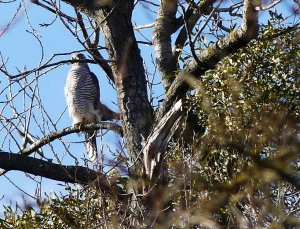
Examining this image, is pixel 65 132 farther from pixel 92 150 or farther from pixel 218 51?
pixel 218 51

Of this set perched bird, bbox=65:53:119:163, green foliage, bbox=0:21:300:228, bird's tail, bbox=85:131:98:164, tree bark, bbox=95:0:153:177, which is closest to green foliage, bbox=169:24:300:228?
green foliage, bbox=0:21:300:228

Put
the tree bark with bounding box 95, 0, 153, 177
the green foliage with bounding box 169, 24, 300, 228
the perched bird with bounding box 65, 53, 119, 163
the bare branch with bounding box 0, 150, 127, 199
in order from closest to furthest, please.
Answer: the green foliage with bounding box 169, 24, 300, 228 → the bare branch with bounding box 0, 150, 127, 199 → the tree bark with bounding box 95, 0, 153, 177 → the perched bird with bounding box 65, 53, 119, 163

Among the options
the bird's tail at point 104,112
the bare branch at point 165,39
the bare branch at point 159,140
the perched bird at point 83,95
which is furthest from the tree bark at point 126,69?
the perched bird at point 83,95

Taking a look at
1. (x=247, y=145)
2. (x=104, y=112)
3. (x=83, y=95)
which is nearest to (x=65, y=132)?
(x=247, y=145)

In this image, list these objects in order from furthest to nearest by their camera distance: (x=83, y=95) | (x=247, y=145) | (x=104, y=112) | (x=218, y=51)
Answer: (x=83, y=95) → (x=104, y=112) → (x=247, y=145) → (x=218, y=51)

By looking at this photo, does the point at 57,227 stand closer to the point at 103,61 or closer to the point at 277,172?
the point at 103,61

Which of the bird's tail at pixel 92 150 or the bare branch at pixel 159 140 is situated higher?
the bird's tail at pixel 92 150

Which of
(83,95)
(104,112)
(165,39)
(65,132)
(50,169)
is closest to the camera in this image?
(50,169)

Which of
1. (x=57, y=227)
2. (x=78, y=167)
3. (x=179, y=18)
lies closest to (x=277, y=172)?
(x=78, y=167)

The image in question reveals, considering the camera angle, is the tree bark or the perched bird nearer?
the tree bark

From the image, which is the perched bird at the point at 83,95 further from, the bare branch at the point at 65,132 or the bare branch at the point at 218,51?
the bare branch at the point at 218,51

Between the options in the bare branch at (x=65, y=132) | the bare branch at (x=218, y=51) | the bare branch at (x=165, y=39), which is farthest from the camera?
the bare branch at (x=165, y=39)

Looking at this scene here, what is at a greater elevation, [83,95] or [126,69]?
[83,95]

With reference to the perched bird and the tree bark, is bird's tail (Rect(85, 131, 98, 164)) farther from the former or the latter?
the perched bird
